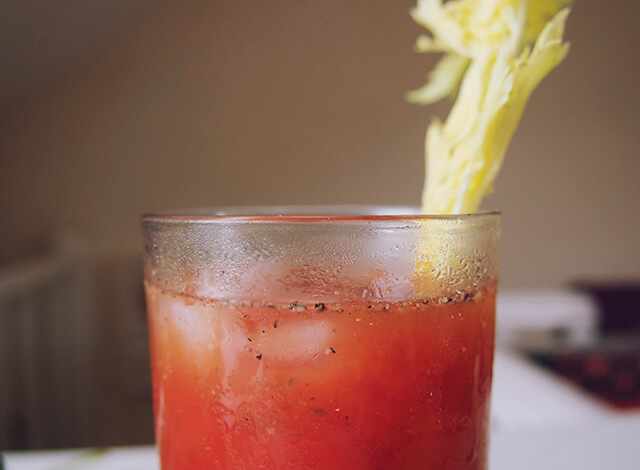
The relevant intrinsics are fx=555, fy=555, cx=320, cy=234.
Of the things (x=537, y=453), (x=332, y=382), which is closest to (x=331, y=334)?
(x=332, y=382)

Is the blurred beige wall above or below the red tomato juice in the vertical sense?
above

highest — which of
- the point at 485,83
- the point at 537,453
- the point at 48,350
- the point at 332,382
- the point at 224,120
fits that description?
the point at 224,120

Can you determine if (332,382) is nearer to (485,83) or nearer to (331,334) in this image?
(331,334)

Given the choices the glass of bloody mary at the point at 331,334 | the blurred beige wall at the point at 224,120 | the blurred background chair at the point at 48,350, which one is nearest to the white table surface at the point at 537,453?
the glass of bloody mary at the point at 331,334

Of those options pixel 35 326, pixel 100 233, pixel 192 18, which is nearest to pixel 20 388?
pixel 35 326

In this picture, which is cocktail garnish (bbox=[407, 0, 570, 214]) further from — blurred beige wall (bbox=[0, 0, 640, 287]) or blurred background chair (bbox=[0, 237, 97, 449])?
blurred beige wall (bbox=[0, 0, 640, 287])

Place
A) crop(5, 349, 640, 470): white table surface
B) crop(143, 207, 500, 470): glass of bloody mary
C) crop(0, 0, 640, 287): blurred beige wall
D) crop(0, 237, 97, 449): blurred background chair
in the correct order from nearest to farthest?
crop(143, 207, 500, 470): glass of bloody mary, crop(5, 349, 640, 470): white table surface, crop(0, 237, 97, 449): blurred background chair, crop(0, 0, 640, 287): blurred beige wall

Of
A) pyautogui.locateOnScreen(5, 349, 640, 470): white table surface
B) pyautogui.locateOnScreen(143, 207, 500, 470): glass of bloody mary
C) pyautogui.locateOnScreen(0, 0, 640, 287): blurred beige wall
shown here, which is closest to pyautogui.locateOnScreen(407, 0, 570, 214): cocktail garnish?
pyautogui.locateOnScreen(143, 207, 500, 470): glass of bloody mary
